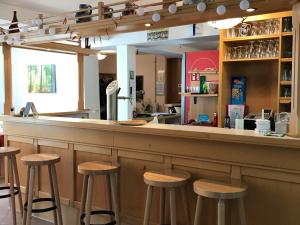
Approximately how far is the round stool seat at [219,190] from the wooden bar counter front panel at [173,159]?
23 cm

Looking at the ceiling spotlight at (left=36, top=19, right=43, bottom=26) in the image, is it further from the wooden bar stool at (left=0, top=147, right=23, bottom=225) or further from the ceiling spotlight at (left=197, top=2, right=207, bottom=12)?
the ceiling spotlight at (left=197, top=2, right=207, bottom=12)

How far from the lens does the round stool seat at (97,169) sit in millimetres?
2469

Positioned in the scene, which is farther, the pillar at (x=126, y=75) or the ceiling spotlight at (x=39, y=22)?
the pillar at (x=126, y=75)

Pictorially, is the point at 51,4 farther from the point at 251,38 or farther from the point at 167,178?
the point at 167,178

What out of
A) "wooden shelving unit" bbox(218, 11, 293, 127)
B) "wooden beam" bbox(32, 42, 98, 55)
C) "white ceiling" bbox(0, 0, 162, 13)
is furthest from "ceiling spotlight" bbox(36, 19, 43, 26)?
"wooden shelving unit" bbox(218, 11, 293, 127)

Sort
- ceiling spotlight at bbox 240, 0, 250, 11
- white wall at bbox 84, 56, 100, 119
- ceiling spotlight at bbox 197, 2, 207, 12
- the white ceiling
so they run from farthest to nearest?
1. white wall at bbox 84, 56, 100, 119
2. the white ceiling
3. ceiling spotlight at bbox 197, 2, 207, 12
4. ceiling spotlight at bbox 240, 0, 250, 11

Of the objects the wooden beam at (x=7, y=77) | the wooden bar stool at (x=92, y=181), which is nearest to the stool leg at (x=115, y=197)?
the wooden bar stool at (x=92, y=181)

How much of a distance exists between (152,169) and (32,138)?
1.56 m

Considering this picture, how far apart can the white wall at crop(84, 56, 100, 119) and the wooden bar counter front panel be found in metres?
4.07

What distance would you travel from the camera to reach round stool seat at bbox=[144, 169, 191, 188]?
6.92 feet

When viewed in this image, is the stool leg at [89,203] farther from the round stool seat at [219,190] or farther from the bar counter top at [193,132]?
the round stool seat at [219,190]

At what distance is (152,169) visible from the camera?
8.61 ft

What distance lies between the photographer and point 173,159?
2.50 m

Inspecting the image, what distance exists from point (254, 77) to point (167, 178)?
2.42 meters
